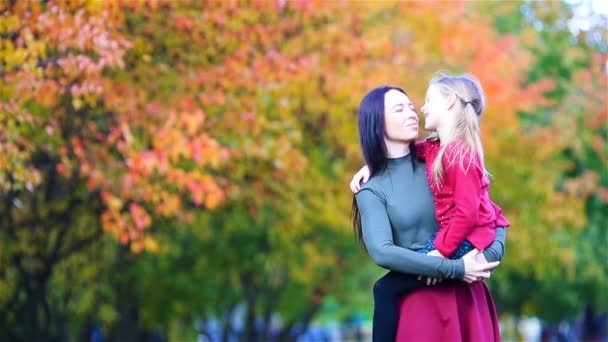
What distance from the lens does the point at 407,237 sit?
505 cm

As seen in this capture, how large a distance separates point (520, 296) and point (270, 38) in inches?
693

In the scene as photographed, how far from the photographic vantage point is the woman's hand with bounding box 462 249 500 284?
4.83 metres

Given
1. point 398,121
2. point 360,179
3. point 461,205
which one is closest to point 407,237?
point 461,205

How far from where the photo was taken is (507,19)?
25906 mm

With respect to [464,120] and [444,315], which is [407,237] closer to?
[444,315]

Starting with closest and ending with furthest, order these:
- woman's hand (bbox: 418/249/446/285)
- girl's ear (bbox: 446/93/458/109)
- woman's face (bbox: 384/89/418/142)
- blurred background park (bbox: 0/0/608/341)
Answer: woman's hand (bbox: 418/249/446/285), girl's ear (bbox: 446/93/458/109), woman's face (bbox: 384/89/418/142), blurred background park (bbox: 0/0/608/341)

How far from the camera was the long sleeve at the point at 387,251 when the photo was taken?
4.81m

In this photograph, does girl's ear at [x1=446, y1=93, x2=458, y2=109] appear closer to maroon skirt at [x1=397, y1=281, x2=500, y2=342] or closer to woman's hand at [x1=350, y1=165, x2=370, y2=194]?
woman's hand at [x1=350, y1=165, x2=370, y2=194]

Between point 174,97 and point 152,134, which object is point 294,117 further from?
point 152,134

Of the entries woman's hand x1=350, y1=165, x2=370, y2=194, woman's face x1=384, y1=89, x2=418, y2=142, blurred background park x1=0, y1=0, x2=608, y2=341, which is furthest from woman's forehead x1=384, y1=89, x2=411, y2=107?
blurred background park x1=0, y1=0, x2=608, y2=341

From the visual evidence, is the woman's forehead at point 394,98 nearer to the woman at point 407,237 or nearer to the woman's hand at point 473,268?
the woman at point 407,237

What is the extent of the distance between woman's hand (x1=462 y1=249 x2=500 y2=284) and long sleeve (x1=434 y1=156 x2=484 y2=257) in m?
0.08

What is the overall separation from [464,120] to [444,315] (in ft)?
2.97

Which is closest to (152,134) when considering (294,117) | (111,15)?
(111,15)
